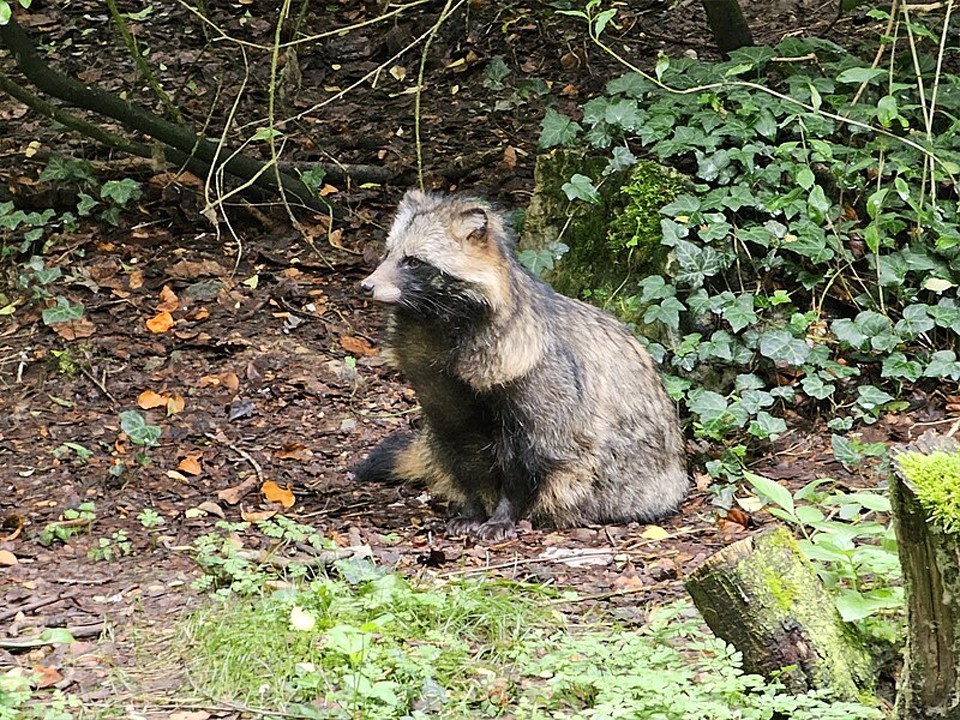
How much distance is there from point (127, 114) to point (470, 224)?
357 cm

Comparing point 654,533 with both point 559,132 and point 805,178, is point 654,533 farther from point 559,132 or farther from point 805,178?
point 559,132

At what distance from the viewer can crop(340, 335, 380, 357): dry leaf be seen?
8086mm

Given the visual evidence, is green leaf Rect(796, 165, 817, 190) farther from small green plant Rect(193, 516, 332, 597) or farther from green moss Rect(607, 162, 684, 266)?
small green plant Rect(193, 516, 332, 597)

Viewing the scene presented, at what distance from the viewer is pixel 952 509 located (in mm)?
3227

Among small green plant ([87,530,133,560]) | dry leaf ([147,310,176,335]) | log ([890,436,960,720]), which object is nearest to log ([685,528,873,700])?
log ([890,436,960,720])

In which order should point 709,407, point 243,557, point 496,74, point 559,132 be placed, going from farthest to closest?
point 496,74 < point 559,132 < point 709,407 < point 243,557

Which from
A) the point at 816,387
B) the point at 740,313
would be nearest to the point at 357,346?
the point at 740,313

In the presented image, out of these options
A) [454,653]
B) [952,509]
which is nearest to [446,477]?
[454,653]

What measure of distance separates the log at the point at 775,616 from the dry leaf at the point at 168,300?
5326mm

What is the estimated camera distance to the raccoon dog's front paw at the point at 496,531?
240 inches

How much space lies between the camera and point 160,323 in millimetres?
8117

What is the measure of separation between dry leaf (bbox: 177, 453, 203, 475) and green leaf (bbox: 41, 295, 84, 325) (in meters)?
Answer: 1.65

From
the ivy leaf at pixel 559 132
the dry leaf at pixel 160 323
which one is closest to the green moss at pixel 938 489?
the ivy leaf at pixel 559 132

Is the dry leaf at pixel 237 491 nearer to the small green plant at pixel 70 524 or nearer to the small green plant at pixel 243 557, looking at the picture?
the small green plant at pixel 243 557
